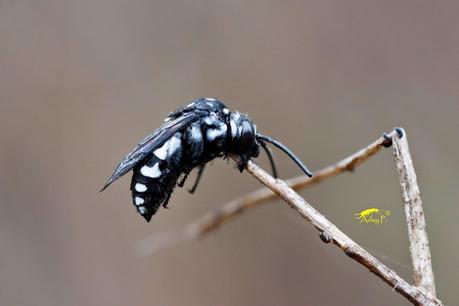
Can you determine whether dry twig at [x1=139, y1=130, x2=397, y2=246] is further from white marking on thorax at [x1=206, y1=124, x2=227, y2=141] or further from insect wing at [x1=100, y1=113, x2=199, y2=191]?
insect wing at [x1=100, y1=113, x2=199, y2=191]

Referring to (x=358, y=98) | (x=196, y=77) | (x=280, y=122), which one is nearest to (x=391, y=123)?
(x=358, y=98)

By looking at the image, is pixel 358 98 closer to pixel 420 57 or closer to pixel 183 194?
pixel 420 57

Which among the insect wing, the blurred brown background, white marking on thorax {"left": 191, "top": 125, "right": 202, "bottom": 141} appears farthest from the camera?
the blurred brown background

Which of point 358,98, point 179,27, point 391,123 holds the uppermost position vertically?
point 179,27

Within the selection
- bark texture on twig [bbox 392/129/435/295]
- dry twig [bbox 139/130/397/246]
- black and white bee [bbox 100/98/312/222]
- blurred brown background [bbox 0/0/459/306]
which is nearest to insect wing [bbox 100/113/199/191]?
black and white bee [bbox 100/98/312/222]

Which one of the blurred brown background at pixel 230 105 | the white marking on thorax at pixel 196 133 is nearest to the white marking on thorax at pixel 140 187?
the white marking on thorax at pixel 196 133

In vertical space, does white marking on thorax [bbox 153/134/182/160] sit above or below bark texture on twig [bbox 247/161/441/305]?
above

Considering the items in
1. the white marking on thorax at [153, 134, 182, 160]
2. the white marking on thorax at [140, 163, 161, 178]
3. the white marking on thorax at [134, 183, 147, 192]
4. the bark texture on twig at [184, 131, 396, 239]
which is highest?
the white marking on thorax at [153, 134, 182, 160]
